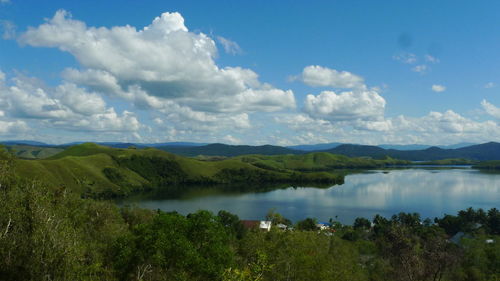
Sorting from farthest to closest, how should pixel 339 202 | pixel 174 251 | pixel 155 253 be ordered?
pixel 339 202 < pixel 155 253 < pixel 174 251

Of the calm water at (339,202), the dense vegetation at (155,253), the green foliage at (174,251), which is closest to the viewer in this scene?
the dense vegetation at (155,253)

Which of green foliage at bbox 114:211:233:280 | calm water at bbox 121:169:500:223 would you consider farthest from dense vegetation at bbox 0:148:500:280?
calm water at bbox 121:169:500:223

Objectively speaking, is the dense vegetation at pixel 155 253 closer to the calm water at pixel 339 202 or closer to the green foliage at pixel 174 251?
the green foliage at pixel 174 251

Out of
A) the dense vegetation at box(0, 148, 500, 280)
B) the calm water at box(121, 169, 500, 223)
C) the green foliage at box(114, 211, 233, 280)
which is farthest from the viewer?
the calm water at box(121, 169, 500, 223)

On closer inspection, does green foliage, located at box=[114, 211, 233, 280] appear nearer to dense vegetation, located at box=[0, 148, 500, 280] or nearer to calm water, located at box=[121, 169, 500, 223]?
→ dense vegetation, located at box=[0, 148, 500, 280]

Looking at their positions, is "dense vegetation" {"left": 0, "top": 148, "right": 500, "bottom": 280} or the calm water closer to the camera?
"dense vegetation" {"left": 0, "top": 148, "right": 500, "bottom": 280}

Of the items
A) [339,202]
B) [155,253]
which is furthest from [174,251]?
[339,202]

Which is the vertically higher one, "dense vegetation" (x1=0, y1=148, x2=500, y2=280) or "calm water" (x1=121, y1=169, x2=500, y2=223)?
"dense vegetation" (x1=0, y1=148, x2=500, y2=280)

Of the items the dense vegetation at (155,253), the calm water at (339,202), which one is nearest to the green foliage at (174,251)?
the dense vegetation at (155,253)

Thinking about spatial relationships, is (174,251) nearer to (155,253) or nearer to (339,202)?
(155,253)

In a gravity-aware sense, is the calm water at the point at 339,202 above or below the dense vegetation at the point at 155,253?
below

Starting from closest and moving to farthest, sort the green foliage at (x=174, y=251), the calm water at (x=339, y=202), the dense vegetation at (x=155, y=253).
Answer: the dense vegetation at (x=155, y=253)
the green foliage at (x=174, y=251)
the calm water at (x=339, y=202)

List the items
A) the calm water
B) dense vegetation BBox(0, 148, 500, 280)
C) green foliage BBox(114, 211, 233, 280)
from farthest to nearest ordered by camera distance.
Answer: the calm water, green foliage BBox(114, 211, 233, 280), dense vegetation BBox(0, 148, 500, 280)

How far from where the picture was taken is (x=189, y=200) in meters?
169
